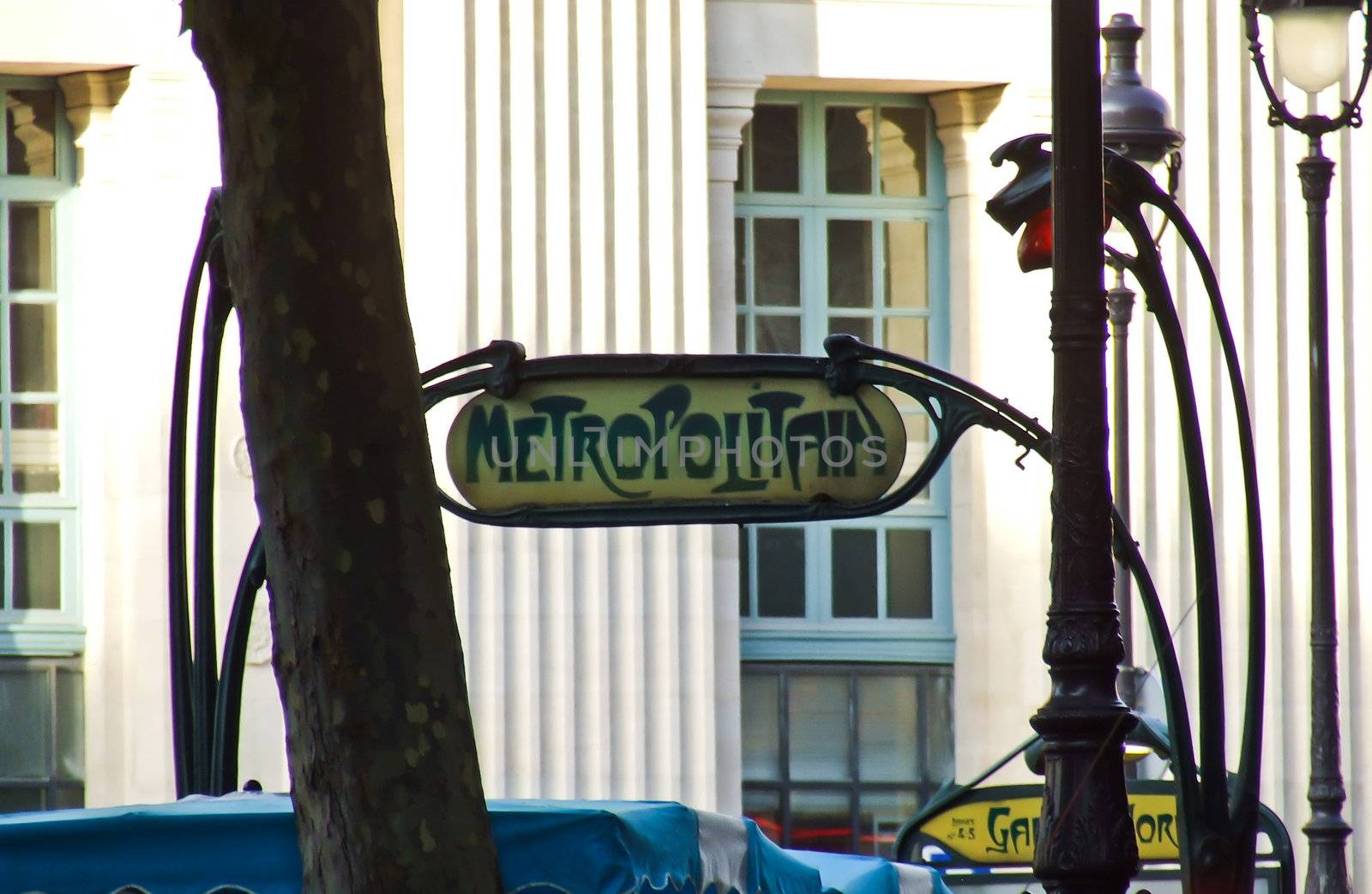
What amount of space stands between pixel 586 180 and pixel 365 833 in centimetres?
1005

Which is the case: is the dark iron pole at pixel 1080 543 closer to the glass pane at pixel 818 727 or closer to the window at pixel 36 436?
the glass pane at pixel 818 727

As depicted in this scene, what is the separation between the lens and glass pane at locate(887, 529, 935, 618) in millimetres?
15891

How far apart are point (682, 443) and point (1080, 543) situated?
1818mm

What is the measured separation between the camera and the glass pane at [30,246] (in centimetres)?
1503

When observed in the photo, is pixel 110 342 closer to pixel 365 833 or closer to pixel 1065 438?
pixel 1065 438

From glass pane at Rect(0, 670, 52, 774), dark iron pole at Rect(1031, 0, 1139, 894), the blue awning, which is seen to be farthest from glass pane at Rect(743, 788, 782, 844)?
the blue awning

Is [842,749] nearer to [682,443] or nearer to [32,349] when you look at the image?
[32,349]

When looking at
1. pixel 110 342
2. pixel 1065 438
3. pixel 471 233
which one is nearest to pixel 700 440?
pixel 1065 438

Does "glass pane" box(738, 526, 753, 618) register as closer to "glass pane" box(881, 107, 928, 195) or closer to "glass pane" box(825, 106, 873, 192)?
"glass pane" box(825, 106, 873, 192)

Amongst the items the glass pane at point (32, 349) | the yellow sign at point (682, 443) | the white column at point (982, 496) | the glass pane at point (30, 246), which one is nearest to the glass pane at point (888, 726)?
the white column at point (982, 496)

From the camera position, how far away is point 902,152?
15867 millimetres

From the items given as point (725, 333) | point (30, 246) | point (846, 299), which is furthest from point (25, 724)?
point (846, 299)

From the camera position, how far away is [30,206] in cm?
1506

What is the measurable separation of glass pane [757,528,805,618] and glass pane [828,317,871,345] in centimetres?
129
